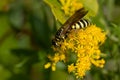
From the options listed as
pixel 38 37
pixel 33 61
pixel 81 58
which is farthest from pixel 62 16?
pixel 38 37

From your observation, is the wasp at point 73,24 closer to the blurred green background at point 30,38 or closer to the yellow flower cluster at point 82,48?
the yellow flower cluster at point 82,48

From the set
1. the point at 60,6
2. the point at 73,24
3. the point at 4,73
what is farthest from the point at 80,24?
the point at 4,73

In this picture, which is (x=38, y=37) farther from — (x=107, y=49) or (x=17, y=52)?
(x=107, y=49)

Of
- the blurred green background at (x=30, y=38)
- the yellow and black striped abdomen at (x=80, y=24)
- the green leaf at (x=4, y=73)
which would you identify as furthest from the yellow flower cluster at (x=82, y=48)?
the green leaf at (x=4, y=73)

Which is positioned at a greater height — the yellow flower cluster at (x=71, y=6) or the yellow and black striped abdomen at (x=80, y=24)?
the yellow flower cluster at (x=71, y=6)

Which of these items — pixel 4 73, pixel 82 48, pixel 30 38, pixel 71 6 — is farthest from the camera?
pixel 30 38

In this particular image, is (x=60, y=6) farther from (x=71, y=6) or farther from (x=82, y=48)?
(x=82, y=48)

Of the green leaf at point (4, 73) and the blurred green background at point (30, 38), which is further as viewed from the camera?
the green leaf at point (4, 73)
